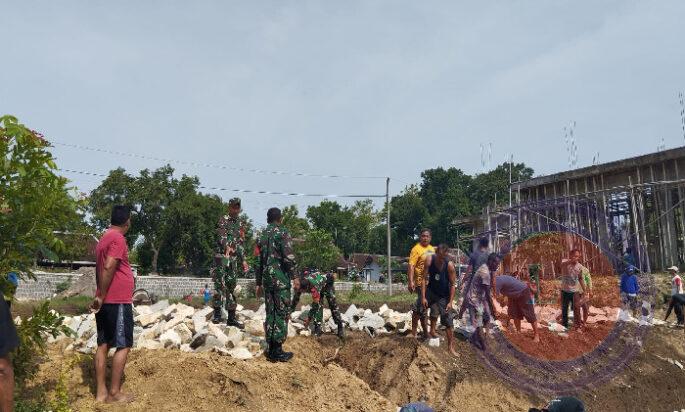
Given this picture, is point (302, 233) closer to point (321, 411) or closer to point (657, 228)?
point (657, 228)

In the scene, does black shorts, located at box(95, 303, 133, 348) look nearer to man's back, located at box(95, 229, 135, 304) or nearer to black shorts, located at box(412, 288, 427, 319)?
man's back, located at box(95, 229, 135, 304)

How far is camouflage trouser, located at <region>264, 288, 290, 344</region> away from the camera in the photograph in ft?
22.2

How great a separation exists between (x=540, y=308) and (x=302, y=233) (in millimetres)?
43130

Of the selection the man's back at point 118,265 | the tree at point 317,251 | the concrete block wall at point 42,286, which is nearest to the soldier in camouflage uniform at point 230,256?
the man's back at point 118,265

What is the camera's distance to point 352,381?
7215mm

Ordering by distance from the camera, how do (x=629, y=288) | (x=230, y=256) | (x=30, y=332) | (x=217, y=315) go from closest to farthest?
(x=30, y=332) → (x=230, y=256) → (x=217, y=315) → (x=629, y=288)

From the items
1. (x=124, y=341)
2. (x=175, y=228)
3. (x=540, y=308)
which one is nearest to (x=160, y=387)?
(x=124, y=341)

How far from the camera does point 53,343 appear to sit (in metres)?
7.08

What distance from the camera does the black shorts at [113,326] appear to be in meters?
5.08

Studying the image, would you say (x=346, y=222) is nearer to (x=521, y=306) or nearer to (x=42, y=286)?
(x=42, y=286)

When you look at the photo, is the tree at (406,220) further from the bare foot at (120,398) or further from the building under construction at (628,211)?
the bare foot at (120,398)

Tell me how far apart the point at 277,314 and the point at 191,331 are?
1.76 m

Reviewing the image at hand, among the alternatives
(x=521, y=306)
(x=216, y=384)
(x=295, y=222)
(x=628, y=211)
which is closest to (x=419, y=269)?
(x=521, y=306)

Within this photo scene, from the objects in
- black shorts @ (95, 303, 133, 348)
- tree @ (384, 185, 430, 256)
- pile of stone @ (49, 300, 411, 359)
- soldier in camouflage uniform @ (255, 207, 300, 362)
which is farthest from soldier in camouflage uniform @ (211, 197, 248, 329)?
tree @ (384, 185, 430, 256)
